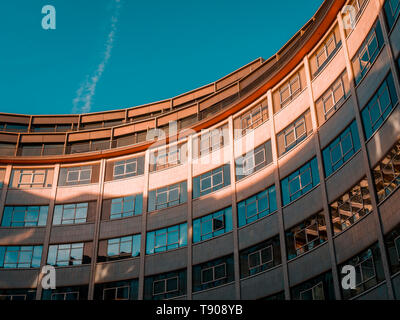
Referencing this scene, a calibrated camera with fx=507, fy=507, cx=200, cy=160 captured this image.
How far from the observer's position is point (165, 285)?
33.3m

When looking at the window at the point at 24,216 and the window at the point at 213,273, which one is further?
the window at the point at 24,216

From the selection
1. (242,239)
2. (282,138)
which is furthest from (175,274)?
(282,138)

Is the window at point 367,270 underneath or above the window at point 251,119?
underneath

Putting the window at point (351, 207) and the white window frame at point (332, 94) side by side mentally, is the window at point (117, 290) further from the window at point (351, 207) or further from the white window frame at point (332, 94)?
the white window frame at point (332, 94)

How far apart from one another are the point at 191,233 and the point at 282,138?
29.1ft

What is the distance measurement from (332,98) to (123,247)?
59.0ft

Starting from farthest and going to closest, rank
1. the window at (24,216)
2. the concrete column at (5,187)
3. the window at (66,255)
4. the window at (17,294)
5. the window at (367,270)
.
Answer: the concrete column at (5,187), the window at (24,216), the window at (66,255), the window at (17,294), the window at (367,270)

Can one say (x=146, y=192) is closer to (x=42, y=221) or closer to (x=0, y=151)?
(x=42, y=221)

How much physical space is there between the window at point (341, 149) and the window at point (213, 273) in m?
8.71

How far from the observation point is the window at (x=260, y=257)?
2878 cm

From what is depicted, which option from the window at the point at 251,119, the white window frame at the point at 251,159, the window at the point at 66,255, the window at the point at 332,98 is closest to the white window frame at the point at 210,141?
the window at the point at 251,119

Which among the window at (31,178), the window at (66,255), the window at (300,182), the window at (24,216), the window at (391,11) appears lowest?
the window at (66,255)

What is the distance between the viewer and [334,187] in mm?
26016

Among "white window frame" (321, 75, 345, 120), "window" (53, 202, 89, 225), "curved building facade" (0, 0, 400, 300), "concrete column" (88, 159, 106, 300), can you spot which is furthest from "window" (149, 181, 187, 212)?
"white window frame" (321, 75, 345, 120)
